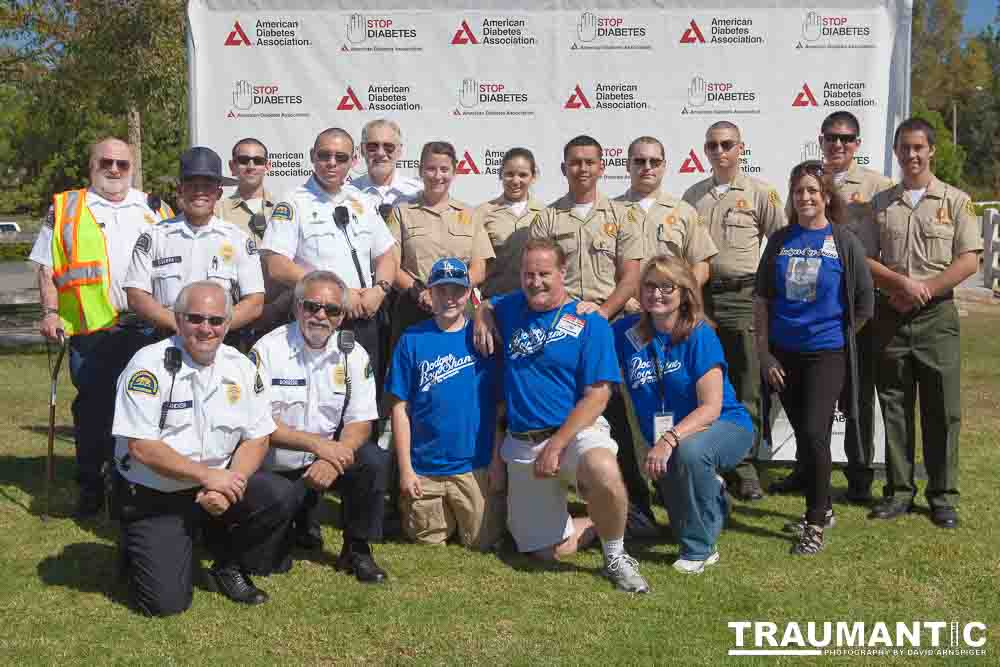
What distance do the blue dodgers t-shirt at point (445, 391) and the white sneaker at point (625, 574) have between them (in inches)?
36.3

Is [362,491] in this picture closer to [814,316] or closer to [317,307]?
[317,307]

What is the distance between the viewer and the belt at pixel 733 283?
19.5ft

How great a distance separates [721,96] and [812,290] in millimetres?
2287

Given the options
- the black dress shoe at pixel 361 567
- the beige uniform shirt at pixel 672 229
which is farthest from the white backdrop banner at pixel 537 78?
the black dress shoe at pixel 361 567

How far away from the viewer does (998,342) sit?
42.5 ft

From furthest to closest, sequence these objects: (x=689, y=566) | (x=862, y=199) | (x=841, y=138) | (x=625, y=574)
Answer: (x=862, y=199) → (x=841, y=138) → (x=689, y=566) → (x=625, y=574)

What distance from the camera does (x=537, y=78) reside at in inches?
269

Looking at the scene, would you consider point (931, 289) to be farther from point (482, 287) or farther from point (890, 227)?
point (482, 287)

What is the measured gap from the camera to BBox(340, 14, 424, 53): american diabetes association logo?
268 inches

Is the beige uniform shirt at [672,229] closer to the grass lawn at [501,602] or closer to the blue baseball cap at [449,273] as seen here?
the blue baseball cap at [449,273]

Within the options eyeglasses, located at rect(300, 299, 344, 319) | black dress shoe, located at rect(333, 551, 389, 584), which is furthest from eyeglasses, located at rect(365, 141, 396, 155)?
black dress shoe, located at rect(333, 551, 389, 584)

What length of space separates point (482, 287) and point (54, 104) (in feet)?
33.7

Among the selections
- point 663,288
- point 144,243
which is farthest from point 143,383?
point 663,288

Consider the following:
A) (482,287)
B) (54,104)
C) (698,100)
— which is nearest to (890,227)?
(698,100)
